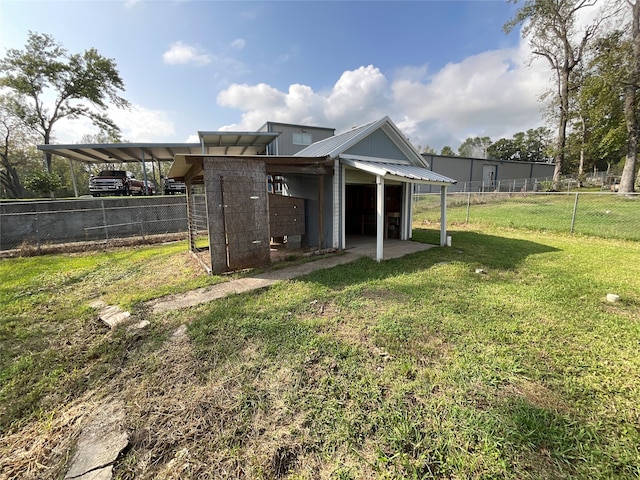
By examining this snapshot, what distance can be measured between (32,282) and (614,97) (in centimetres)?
A: 2851

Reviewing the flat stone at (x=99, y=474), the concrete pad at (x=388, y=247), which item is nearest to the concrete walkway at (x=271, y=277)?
the concrete pad at (x=388, y=247)

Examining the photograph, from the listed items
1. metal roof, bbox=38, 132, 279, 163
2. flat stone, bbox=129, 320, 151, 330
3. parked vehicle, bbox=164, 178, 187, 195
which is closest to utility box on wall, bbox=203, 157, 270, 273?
flat stone, bbox=129, 320, 151, 330

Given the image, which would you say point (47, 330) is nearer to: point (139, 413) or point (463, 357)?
point (139, 413)

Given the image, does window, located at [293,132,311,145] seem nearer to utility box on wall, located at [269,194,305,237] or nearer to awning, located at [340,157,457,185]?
awning, located at [340,157,457,185]

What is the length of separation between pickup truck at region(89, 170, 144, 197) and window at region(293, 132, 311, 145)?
36.8 feet

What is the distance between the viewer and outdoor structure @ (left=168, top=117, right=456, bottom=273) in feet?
18.3

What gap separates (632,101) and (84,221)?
3095 centimetres

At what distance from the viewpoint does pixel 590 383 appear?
2.37 meters

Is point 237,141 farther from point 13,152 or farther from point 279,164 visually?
point 13,152

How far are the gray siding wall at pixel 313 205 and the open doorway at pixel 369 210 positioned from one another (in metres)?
2.84

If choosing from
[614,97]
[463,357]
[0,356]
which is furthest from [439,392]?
[614,97]

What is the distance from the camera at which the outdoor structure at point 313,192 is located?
18.3 feet

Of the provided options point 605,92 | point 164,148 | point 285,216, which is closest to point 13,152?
point 164,148

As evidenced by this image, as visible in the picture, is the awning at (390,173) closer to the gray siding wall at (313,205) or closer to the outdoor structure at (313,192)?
the outdoor structure at (313,192)
